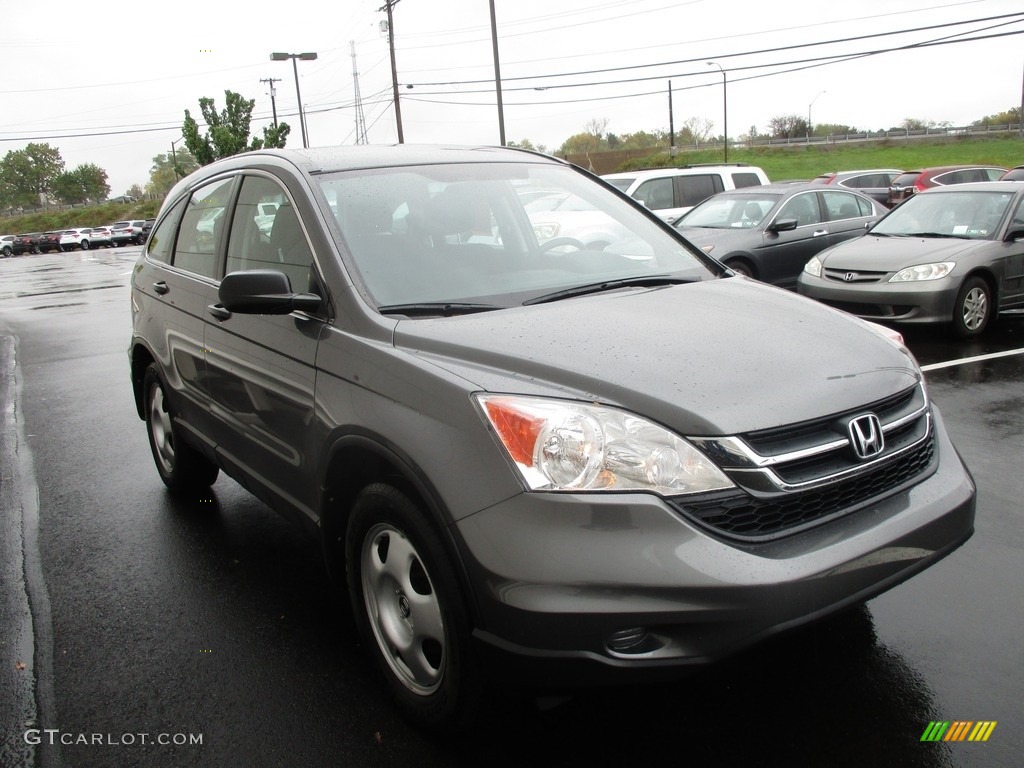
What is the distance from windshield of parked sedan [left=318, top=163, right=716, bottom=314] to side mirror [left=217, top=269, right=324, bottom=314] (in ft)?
0.74

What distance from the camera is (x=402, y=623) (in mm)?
2818

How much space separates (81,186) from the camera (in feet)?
403

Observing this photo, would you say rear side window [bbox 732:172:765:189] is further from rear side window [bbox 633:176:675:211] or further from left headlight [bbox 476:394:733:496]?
left headlight [bbox 476:394:733:496]

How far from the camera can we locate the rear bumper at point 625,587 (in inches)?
84.8

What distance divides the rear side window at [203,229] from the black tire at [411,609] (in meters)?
1.92

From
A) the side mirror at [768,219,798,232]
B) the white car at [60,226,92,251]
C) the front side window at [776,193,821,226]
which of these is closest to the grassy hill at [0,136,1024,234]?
the white car at [60,226,92,251]

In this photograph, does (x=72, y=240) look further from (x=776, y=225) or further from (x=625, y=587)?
(x=625, y=587)

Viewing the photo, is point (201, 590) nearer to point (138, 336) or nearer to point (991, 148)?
point (138, 336)

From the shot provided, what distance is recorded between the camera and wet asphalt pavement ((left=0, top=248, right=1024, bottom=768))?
265 cm

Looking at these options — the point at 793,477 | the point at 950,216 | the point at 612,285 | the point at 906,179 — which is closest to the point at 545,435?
the point at 793,477

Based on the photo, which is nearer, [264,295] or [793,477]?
[793,477]

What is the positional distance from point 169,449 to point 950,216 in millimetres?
8452

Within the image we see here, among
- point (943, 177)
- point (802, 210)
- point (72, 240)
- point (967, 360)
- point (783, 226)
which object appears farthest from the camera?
point (72, 240)

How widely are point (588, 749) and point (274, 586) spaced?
1854 mm
